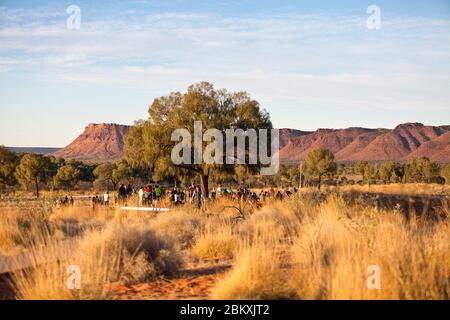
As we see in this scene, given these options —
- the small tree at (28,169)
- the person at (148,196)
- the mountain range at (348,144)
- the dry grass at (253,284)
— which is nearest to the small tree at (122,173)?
the small tree at (28,169)

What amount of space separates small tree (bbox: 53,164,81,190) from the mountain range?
88074 millimetres

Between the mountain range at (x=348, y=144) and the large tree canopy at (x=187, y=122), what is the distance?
10402cm

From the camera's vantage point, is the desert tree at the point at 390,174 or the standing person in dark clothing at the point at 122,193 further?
the desert tree at the point at 390,174

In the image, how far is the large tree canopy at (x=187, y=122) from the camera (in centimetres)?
3181

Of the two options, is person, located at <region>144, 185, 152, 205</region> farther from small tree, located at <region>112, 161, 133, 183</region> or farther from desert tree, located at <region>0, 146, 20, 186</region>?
small tree, located at <region>112, 161, 133, 183</region>

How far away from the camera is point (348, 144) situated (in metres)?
168

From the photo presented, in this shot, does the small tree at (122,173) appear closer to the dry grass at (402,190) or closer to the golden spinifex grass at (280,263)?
the dry grass at (402,190)

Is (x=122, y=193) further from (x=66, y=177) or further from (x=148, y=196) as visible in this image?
(x=66, y=177)

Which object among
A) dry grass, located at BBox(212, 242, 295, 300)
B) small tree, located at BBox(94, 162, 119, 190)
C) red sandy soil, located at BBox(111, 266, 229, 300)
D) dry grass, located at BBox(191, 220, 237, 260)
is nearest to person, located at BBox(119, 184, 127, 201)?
dry grass, located at BBox(191, 220, 237, 260)

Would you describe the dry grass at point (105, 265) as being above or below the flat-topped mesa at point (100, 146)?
below

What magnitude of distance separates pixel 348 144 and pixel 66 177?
118838 millimetres

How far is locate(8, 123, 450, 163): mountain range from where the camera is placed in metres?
144
